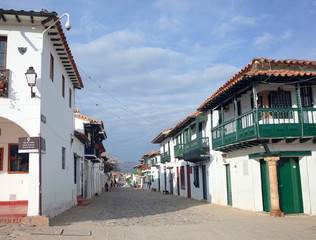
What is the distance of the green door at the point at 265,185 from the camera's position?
13.6 m

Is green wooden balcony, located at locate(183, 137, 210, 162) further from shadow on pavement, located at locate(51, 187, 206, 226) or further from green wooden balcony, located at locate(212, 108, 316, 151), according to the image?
green wooden balcony, located at locate(212, 108, 316, 151)

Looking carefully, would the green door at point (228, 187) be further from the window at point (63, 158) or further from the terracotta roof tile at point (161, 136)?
the terracotta roof tile at point (161, 136)

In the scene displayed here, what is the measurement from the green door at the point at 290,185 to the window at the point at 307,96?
2383mm

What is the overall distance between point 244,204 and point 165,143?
23.1m

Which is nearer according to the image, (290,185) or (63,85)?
(290,185)

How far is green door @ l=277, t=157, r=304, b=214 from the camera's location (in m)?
13.3

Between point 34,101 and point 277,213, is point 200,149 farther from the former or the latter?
point 34,101

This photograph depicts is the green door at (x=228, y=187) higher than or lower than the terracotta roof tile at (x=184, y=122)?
lower

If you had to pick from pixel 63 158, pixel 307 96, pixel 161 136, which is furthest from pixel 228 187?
pixel 161 136

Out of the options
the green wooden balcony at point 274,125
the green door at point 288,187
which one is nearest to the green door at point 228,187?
the green door at point 288,187

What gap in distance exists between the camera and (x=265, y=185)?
13.8 metres

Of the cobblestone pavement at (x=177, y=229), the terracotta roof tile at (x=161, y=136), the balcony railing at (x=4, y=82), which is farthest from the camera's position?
the terracotta roof tile at (x=161, y=136)

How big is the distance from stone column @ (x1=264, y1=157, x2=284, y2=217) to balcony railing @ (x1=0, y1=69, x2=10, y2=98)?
9.63 meters

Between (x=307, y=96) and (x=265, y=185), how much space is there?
4132 mm
